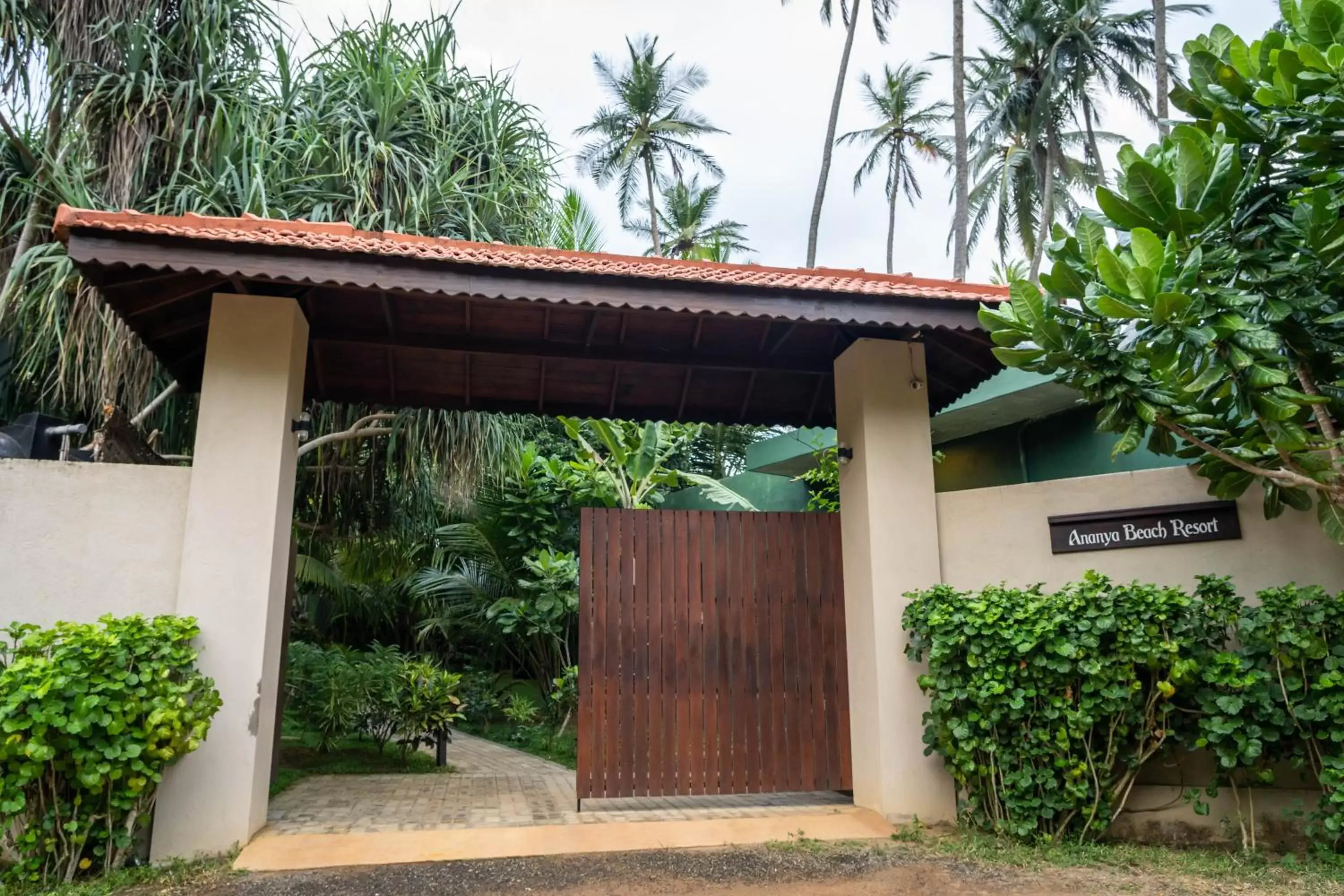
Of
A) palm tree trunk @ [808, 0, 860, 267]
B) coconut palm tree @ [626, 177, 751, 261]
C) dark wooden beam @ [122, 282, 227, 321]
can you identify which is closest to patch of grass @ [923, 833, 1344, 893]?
dark wooden beam @ [122, 282, 227, 321]

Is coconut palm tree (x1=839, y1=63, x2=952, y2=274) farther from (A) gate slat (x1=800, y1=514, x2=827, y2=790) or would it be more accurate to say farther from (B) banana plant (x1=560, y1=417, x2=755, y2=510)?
(A) gate slat (x1=800, y1=514, x2=827, y2=790)

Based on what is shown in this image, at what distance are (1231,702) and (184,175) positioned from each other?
8.84 metres

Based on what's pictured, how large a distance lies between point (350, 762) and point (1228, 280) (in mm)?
8040

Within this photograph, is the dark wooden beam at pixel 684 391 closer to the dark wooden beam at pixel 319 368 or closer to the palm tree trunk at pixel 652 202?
the dark wooden beam at pixel 319 368

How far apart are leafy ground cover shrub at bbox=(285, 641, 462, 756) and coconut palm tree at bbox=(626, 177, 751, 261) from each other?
19136 millimetres

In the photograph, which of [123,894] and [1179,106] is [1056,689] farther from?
[123,894]

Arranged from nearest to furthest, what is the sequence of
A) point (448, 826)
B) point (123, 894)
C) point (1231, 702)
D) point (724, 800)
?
point (123, 894)
point (1231, 702)
point (448, 826)
point (724, 800)

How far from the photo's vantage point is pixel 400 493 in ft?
32.4

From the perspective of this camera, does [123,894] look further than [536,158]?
No

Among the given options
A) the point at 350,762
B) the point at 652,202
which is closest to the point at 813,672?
the point at 350,762

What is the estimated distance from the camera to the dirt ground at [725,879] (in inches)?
160

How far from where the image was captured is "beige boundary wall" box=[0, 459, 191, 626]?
4.50 metres

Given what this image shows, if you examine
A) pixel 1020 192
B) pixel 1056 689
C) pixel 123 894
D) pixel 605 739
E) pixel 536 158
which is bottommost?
pixel 123 894

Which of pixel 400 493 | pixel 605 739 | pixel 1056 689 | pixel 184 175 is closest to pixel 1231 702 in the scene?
pixel 1056 689
